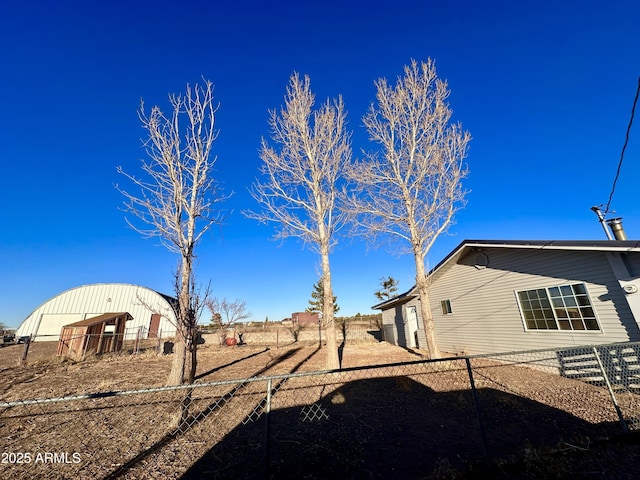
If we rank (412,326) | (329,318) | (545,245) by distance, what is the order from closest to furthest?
1. (545,245)
2. (329,318)
3. (412,326)

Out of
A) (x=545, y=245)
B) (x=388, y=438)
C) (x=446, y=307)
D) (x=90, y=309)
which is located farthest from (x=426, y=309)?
(x=90, y=309)

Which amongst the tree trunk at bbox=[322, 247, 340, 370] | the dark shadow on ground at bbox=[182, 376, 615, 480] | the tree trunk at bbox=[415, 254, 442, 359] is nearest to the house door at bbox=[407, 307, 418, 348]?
the tree trunk at bbox=[415, 254, 442, 359]

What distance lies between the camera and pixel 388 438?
436 centimetres

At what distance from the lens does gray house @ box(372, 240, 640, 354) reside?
7105 mm

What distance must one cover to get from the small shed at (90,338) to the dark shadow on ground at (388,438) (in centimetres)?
1332

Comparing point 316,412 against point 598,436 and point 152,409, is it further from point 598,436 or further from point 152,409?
point 598,436

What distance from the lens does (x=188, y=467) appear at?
11.8ft

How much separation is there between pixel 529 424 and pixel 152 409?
25.3 feet

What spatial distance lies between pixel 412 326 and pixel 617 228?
33.8 feet

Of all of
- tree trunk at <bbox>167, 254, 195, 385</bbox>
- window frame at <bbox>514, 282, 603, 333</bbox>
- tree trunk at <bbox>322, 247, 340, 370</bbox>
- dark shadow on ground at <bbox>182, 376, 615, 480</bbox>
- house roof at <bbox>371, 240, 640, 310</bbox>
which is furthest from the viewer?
tree trunk at <bbox>322, 247, 340, 370</bbox>

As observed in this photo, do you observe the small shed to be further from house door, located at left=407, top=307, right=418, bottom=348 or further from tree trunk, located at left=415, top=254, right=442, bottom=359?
house door, located at left=407, top=307, right=418, bottom=348

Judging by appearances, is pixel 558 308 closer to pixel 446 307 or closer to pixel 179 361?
pixel 446 307

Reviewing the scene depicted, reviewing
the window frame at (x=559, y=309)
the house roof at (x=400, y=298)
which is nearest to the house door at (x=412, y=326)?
the house roof at (x=400, y=298)

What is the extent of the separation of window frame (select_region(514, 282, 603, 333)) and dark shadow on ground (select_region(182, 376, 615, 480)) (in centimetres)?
410
